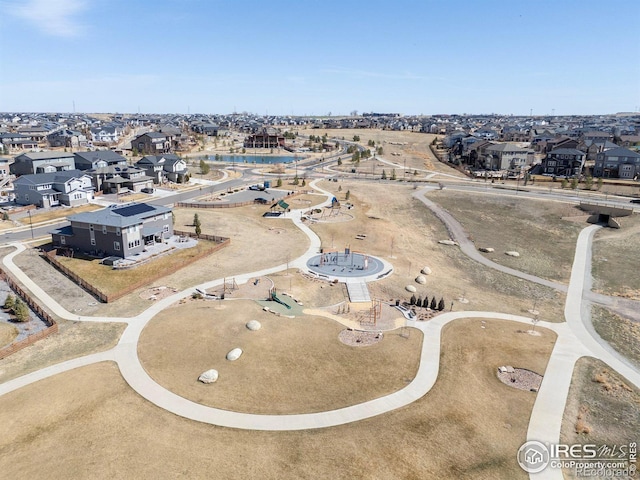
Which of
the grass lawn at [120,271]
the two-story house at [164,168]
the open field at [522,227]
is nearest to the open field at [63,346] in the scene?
the grass lawn at [120,271]

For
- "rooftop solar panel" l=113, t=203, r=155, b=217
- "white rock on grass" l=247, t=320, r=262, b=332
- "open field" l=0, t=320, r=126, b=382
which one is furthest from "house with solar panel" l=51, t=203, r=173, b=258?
"white rock on grass" l=247, t=320, r=262, b=332

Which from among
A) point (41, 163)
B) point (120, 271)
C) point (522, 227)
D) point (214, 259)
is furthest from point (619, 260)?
point (41, 163)

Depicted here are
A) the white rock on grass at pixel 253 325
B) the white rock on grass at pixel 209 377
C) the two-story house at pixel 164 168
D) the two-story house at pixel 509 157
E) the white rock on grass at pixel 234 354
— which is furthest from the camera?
the two-story house at pixel 509 157

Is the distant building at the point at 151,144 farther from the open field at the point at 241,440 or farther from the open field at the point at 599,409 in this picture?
the open field at the point at 599,409

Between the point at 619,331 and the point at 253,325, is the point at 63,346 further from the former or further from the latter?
the point at 619,331

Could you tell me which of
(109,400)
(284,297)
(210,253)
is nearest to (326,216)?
(210,253)
